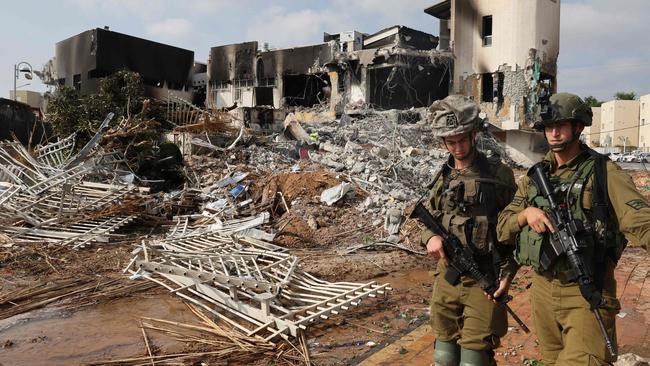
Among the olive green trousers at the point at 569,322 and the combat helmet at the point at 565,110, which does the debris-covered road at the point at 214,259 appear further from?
the combat helmet at the point at 565,110

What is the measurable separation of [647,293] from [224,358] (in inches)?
154

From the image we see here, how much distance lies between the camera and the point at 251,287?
13.5 feet

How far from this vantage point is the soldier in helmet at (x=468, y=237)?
2254 mm

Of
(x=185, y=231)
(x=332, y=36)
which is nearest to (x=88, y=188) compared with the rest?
(x=185, y=231)

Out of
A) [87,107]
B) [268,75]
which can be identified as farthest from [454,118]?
[268,75]

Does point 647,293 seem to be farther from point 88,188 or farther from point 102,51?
point 102,51

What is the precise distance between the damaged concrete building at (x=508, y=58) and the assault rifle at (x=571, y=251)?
1655cm

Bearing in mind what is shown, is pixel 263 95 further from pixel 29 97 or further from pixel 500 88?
pixel 29 97

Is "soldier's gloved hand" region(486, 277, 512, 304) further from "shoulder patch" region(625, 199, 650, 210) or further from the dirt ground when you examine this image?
the dirt ground

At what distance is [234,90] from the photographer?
2628 centimetres

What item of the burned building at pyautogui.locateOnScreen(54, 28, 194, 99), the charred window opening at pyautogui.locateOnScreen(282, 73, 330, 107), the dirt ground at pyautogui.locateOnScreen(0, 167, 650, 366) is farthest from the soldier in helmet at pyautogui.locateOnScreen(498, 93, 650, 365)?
the burned building at pyautogui.locateOnScreen(54, 28, 194, 99)

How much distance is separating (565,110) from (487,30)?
62.1 feet

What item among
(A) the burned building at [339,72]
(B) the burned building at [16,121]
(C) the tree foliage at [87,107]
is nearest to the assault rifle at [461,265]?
(C) the tree foliage at [87,107]

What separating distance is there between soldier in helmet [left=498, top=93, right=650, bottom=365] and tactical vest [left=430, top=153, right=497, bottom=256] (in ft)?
0.38
